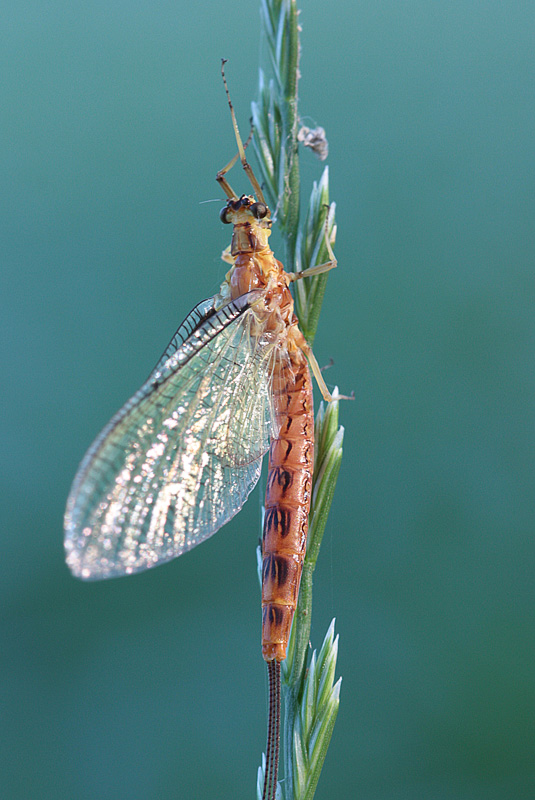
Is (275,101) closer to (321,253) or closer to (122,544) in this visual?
(321,253)

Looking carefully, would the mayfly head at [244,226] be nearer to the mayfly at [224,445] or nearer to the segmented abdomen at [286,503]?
the mayfly at [224,445]

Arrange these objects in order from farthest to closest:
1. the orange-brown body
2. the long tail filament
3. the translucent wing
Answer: the orange-brown body → the translucent wing → the long tail filament

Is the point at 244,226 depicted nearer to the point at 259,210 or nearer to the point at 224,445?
the point at 259,210

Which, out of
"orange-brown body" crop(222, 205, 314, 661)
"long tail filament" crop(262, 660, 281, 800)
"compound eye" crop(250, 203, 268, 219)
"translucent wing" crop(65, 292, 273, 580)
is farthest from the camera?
"compound eye" crop(250, 203, 268, 219)

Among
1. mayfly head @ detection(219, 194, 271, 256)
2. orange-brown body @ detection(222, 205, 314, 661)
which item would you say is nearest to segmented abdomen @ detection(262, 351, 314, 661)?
orange-brown body @ detection(222, 205, 314, 661)

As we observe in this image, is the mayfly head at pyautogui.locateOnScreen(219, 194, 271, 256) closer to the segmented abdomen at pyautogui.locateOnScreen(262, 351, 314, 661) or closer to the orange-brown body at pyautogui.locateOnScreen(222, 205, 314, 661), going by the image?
the orange-brown body at pyautogui.locateOnScreen(222, 205, 314, 661)

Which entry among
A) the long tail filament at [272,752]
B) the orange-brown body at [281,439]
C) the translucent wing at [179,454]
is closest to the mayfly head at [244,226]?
the orange-brown body at [281,439]

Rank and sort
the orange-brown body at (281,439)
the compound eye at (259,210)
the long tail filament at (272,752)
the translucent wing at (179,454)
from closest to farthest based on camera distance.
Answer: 1. the long tail filament at (272,752)
2. the translucent wing at (179,454)
3. the orange-brown body at (281,439)
4. the compound eye at (259,210)

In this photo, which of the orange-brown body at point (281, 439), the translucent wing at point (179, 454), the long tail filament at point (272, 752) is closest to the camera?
the long tail filament at point (272, 752)

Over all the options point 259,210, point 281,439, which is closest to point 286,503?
point 281,439
